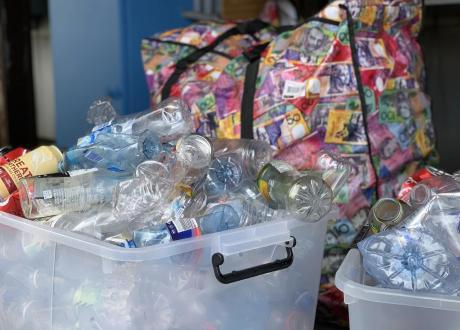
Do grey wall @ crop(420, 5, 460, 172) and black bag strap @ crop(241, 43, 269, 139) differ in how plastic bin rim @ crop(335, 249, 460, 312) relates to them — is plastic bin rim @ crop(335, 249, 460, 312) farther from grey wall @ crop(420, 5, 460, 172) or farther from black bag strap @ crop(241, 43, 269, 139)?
grey wall @ crop(420, 5, 460, 172)

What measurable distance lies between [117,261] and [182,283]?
10cm

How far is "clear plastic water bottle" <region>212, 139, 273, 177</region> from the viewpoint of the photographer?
1253 mm

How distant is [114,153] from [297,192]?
0.34m

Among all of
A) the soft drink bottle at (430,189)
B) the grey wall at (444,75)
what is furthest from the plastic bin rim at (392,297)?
the grey wall at (444,75)

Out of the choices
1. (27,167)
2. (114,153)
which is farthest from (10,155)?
(114,153)

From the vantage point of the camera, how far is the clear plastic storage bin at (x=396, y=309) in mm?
862

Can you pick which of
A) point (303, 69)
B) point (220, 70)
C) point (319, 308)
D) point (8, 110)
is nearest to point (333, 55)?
point (303, 69)

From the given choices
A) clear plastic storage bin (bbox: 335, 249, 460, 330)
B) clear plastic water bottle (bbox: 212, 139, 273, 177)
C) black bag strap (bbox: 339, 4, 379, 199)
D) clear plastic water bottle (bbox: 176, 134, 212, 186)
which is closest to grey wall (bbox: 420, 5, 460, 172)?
black bag strap (bbox: 339, 4, 379, 199)

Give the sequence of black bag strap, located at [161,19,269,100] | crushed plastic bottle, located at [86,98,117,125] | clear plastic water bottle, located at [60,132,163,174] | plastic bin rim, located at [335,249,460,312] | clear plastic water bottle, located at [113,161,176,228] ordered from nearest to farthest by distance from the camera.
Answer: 1. plastic bin rim, located at [335,249,460,312]
2. clear plastic water bottle, located at [113,161,176,228]
3. clear plastic water bottle, located at [60,132,163,174]
4. crushed plastic bottle, located at [86,98,117,125]
5. black bag strap, located at [161,19,269,100]

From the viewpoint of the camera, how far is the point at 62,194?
1.09 metres

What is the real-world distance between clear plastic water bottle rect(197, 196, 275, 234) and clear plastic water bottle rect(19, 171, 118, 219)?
7.3 inches

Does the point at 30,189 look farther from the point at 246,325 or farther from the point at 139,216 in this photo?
the point at 246,325

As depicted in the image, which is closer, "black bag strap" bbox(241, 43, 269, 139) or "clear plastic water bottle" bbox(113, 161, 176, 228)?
"clear plastic water bottle" bbox(113, 161, 176, 228)

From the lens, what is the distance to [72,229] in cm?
105
